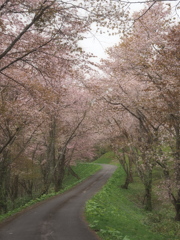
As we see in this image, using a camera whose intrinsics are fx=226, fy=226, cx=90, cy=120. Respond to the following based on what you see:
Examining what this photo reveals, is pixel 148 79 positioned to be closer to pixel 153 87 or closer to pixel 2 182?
pixel 153 87

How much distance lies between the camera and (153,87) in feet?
33.6

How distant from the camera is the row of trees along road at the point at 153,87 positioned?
9.46m

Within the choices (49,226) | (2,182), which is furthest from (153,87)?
(2,182)

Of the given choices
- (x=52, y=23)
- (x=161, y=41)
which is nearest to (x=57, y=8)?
(x=52, y=23)

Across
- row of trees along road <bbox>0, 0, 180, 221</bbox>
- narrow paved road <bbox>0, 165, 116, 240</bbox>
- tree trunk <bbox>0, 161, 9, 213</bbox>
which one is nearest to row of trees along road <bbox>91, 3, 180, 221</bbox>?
row of trees along road <bbox>0, 0, 180, 221</bbox>

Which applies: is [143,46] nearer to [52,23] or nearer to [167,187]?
[52,23]

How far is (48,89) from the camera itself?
10812mm

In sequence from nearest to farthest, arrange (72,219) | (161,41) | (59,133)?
1. (72,219)
2. (161,41)
3. (59,133)

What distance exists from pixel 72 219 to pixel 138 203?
489 inches

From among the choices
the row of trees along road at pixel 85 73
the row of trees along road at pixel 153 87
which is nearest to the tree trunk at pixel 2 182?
the row of trees along road at pixel 85 73

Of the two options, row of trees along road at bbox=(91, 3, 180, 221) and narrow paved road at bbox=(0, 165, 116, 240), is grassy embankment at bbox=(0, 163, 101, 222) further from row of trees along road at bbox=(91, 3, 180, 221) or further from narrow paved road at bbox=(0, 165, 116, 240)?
row of trees along road at bbox=(91, 3, 180, 221)

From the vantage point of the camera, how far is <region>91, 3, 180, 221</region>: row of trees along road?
9.46m

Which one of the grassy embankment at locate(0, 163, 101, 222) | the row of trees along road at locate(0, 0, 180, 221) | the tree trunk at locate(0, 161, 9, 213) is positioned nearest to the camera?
the row of trees along road at locate(0, 0, 180, 221)

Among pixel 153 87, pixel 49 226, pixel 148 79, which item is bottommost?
pixel 49 226
